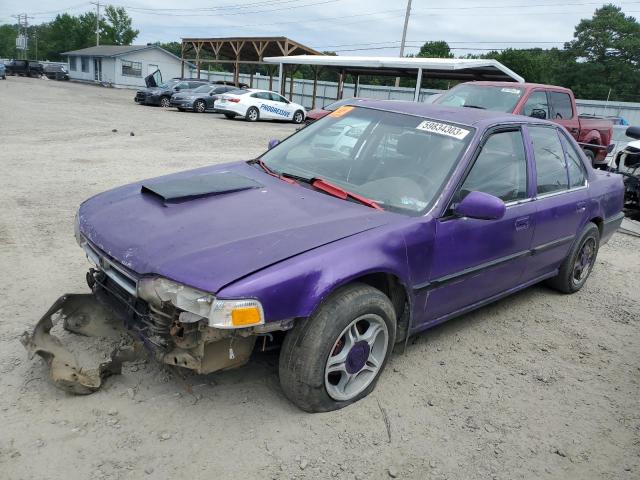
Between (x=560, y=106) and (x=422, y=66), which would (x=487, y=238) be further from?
(x=422, y=66)

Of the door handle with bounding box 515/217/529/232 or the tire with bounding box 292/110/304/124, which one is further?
the tire with bounding box 292/110/304/124

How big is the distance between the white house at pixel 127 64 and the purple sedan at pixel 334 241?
4683 centimetres

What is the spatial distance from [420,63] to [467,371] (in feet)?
62.6

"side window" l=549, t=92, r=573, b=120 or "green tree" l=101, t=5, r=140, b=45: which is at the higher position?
"green tree" l=101, t=5, r=140, b=45

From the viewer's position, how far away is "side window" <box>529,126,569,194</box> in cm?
414

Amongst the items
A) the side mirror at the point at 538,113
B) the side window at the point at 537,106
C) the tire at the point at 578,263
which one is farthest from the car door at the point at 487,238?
the side mirror at the point at 538,113

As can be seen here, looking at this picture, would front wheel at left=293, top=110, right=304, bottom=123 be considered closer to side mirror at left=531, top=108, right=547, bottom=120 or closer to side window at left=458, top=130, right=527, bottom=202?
side mirror at left=531, top=108, right=547, bottom=120

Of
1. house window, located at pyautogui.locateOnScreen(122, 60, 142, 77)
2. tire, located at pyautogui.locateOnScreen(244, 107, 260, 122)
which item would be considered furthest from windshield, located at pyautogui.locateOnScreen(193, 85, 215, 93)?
house window, located at pyautogui.locateOnScreen(122, 60, 142, 77)

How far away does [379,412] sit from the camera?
9.70 ft

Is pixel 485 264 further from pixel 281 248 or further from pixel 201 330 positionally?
pixel 201 330

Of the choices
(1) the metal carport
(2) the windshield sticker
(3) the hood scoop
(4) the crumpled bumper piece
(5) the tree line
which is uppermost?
(5) the tree line

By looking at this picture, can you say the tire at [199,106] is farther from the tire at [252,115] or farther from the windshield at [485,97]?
the windshield at [485,97]

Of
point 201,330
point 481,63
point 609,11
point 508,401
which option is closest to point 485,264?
point 508,401

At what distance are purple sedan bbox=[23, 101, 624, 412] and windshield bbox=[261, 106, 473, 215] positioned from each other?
0.01 metres
